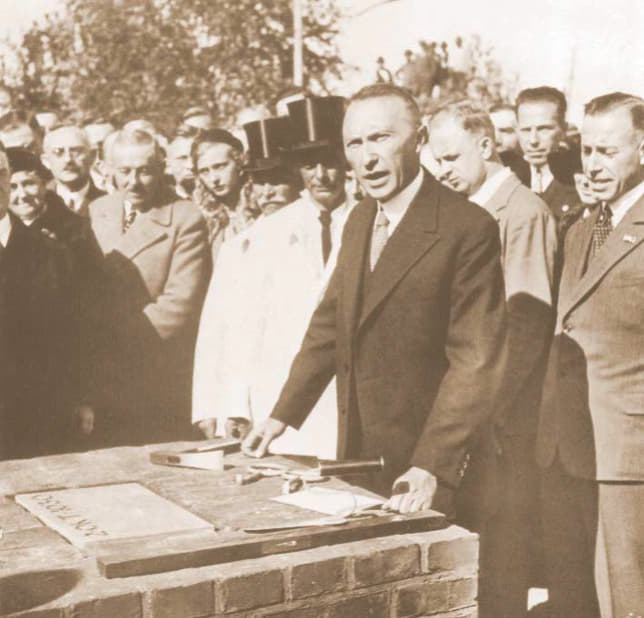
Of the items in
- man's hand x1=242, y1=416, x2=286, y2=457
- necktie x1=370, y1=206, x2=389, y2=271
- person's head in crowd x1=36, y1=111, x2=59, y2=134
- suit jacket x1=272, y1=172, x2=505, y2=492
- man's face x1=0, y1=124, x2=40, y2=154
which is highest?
person's head in crowd x1=36, y1=111, x2=59, y2=134

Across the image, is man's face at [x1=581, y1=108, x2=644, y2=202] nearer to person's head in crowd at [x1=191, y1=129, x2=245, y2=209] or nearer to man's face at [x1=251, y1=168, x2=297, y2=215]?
man's face at [x1=251, y1=168, x2=297, y2=215]

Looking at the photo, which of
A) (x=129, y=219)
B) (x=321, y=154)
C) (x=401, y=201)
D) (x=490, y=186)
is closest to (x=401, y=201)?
(x=401, y=201)

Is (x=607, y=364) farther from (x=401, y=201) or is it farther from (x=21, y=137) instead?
(x=21, y=137)

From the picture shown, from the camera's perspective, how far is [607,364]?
148 inches

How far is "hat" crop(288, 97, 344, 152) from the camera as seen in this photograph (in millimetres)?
5023

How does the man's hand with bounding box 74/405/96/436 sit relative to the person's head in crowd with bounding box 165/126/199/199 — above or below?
below

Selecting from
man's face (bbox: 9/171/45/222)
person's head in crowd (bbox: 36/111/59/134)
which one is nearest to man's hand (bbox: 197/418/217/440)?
man's face (bbox: 9/171/45/222)

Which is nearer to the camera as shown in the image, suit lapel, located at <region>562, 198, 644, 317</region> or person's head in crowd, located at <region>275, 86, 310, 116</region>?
suit lapel, located at <region>562, 198, 644, 317</region>

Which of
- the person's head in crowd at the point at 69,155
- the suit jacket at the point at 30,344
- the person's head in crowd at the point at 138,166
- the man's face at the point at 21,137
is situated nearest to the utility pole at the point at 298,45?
the man's face at the point at 21,137

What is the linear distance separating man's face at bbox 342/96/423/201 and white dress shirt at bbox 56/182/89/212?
10.6 feet

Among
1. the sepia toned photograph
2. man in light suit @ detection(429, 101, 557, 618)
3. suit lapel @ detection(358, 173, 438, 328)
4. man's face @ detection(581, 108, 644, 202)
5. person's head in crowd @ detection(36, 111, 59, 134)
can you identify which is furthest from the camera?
person's head in crowd @ detection(36, 111, 59, 134)

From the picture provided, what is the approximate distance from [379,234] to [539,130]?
2.22 m

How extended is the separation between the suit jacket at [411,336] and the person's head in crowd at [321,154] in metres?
1.42

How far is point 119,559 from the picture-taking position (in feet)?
7.41
